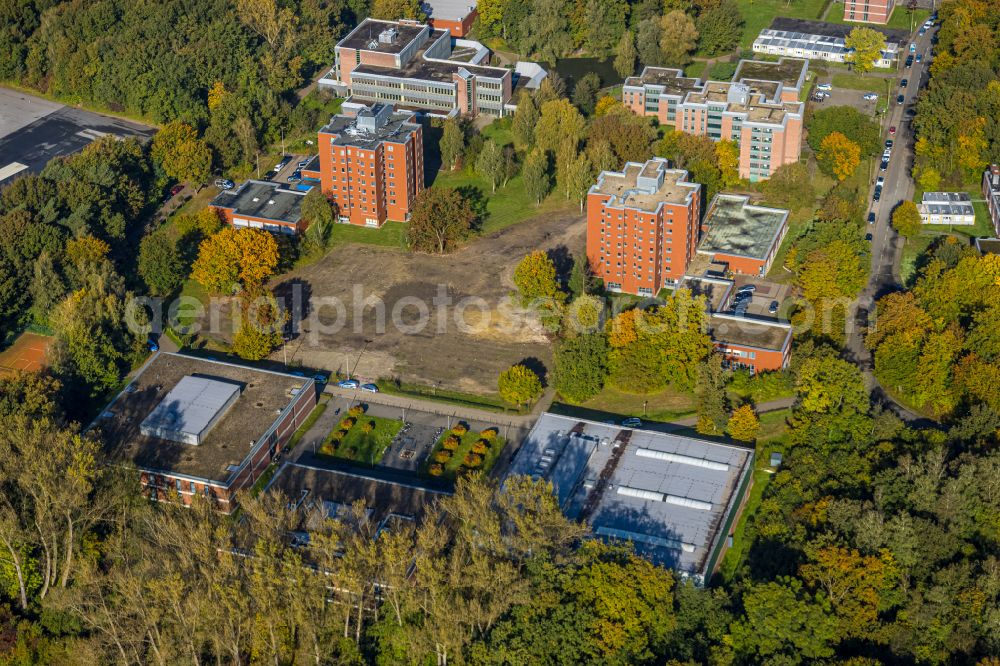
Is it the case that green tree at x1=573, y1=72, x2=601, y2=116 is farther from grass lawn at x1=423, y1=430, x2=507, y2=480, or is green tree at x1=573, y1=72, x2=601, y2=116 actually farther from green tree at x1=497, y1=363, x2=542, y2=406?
grass lawn at x1=423, y1=430, x2=507, y2=480

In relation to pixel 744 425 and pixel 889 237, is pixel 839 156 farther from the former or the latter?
pixel 744 425

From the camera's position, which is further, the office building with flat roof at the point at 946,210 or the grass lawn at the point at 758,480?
the office building with flat roof at the point at 946,210

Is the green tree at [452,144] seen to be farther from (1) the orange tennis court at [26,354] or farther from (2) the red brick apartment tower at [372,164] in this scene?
(1) the orange tennis court at [26,354]

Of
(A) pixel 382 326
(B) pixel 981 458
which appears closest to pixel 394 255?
(A) pixel 382 326

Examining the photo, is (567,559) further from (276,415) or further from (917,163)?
(917,163)

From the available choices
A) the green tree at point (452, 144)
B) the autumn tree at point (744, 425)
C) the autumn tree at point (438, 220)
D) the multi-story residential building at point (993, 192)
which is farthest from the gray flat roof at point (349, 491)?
the multi-story residential building at point (993, 192)

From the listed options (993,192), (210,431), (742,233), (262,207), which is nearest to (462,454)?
(210,431)
